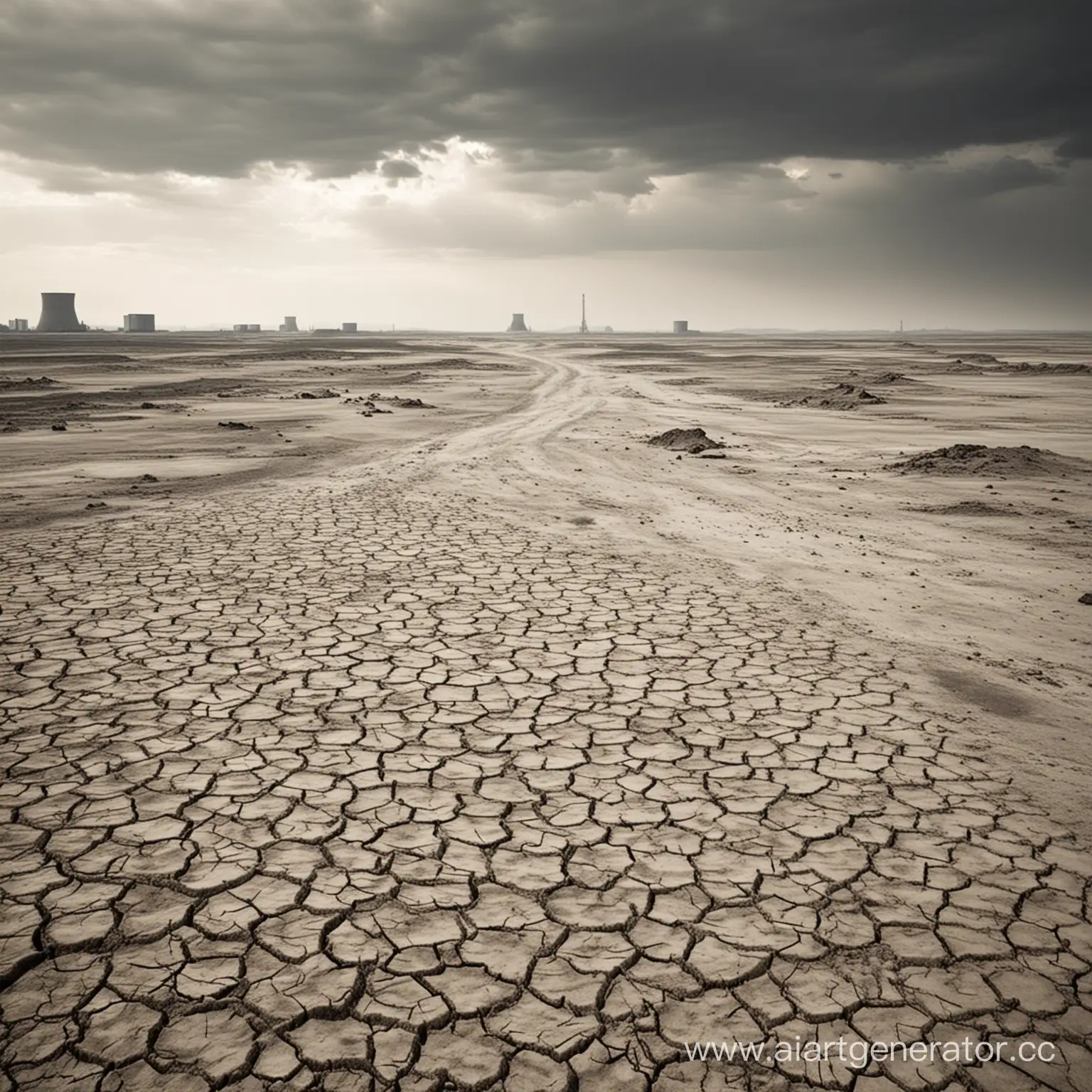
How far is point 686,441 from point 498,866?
15.0 meters

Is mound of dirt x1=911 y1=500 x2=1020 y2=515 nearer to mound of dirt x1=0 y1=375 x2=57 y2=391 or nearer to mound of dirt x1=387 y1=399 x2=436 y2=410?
mound of dirt x1=387 y1=399 x2=436 y2=410

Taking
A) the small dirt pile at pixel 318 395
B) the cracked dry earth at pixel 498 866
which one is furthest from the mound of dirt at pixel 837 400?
the cracked dry earth at pixel 498 866

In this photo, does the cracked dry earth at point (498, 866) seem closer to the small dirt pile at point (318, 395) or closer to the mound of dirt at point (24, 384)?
the small dirt pile at point (318, 395)

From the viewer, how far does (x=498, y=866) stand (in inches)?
146

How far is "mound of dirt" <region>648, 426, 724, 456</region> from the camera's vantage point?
17.1 metres

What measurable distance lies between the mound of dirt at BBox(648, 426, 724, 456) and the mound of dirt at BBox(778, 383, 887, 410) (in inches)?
399

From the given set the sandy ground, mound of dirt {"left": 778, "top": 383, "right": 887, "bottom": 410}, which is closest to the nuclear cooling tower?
the sandy ground

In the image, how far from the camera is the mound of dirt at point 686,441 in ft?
56.2

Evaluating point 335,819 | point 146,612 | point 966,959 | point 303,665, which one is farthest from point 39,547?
point 966,959

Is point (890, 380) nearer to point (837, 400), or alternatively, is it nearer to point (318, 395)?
point (837, 400)

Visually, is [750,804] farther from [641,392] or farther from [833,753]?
[641,392]

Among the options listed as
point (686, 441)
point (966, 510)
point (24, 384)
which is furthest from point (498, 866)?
point (24, 384)

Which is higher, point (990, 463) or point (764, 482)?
point (990, 463)

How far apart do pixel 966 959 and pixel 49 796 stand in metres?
4.61
